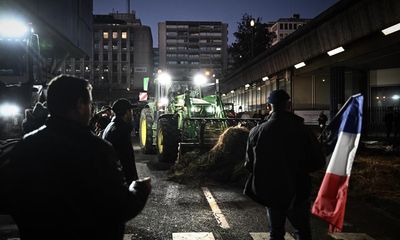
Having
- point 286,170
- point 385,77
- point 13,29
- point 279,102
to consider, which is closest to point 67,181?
point 286,170

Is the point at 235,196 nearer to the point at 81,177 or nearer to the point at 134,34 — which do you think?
the point at 81,177

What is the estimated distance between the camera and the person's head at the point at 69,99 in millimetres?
2236

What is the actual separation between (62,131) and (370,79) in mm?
27233

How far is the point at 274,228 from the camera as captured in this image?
411cm

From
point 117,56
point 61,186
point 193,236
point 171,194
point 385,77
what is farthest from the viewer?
point 117,56

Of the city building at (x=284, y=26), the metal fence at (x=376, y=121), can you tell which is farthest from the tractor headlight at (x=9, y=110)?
the city building at (x=284, y=26)

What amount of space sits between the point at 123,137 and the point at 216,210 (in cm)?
299

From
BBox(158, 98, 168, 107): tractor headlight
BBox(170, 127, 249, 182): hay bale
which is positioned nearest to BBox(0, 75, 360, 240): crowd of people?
BBox(170, 127, 249, 182): hay bale

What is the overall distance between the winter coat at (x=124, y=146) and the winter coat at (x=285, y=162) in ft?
5.91

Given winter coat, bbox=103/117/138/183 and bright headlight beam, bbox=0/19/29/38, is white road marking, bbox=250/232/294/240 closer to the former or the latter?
winter coat, bbox=103/117/138/183

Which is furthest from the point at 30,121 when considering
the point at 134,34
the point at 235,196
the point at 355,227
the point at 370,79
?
the point at 134,34

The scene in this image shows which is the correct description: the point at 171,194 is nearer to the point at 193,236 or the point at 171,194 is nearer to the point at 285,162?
the point at 193,236

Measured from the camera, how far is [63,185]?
2098 mm

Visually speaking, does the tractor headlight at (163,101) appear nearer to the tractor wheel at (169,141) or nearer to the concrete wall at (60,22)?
the tractor wheel at (169,141)
